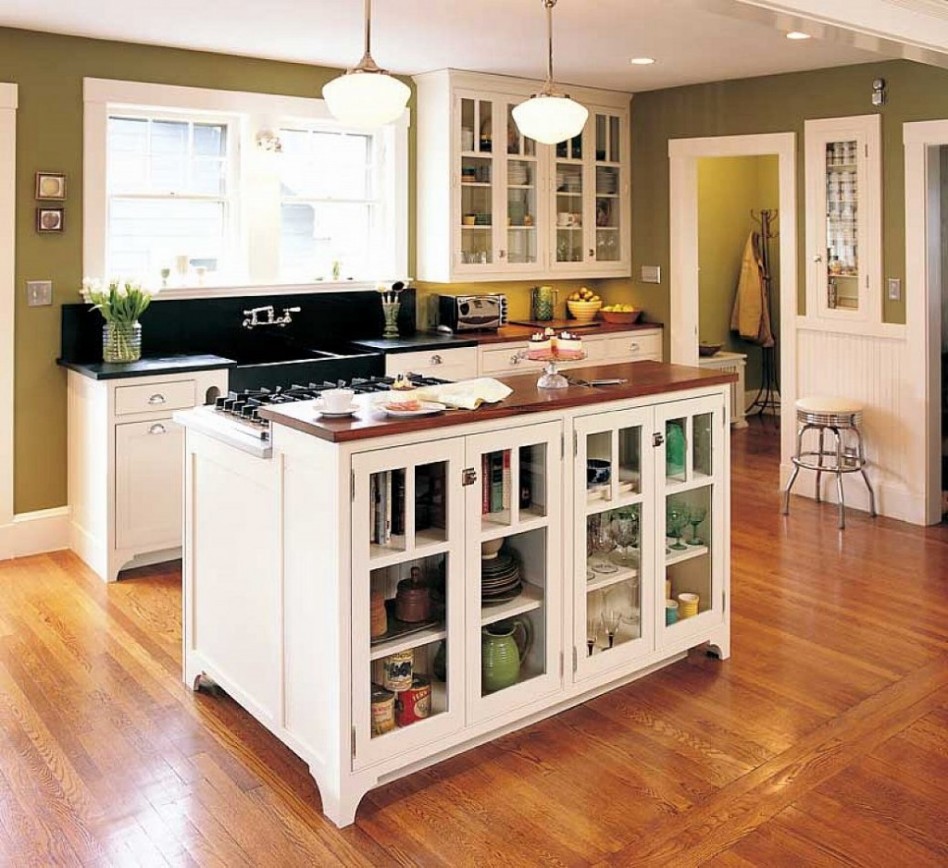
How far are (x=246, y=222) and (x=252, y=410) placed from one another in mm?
2652

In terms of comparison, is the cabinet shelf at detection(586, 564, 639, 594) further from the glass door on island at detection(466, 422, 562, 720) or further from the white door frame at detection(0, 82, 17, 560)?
the white door frame at detection(0, 82, 17, 560)

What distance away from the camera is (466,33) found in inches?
193

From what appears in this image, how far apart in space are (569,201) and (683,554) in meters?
3.54

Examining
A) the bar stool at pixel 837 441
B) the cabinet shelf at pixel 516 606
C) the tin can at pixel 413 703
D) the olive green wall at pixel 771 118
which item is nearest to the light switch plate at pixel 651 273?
the olive green wall at pixel 771 118

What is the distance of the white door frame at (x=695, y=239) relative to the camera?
237 inches

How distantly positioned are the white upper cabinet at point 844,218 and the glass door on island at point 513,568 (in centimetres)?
323

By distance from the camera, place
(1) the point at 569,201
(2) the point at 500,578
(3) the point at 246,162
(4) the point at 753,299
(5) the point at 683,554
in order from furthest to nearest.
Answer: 1. (4) the point at 753,299
2. (1) the point at 569,201
3. (3) the point at 246,162
4. (5) the point at 683,554
5. (2) the point at 500,578

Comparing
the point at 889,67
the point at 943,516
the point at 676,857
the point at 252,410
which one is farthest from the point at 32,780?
the point at 889,67

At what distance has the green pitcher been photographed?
10.2 feet

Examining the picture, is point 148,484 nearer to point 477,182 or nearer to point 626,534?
point 626,534

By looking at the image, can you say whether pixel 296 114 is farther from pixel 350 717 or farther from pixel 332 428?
pixel 350 717

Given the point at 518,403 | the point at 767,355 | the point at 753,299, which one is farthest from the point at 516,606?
the point at 767,355

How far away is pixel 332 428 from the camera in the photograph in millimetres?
2660

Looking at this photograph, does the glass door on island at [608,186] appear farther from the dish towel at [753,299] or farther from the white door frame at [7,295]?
the white door frame at [7,295]
